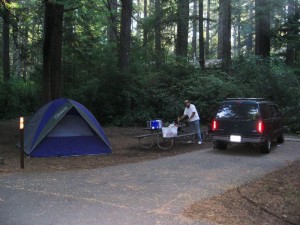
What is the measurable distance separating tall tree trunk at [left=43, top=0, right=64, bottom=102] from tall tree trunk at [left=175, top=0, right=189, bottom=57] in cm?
939

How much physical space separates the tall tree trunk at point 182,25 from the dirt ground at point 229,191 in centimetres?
1287

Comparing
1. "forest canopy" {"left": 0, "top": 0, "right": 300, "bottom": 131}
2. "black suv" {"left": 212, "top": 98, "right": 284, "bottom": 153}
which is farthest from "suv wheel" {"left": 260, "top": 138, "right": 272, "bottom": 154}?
"forest canopy" {"left": 0, "top": 0, "right": 300, "bottom": 131}

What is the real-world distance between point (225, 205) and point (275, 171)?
11.7 feet

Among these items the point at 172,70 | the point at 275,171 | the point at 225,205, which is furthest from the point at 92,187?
the point at 172,70

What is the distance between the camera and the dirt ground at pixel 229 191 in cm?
621

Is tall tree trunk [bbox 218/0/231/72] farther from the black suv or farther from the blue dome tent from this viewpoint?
the blue dome tent

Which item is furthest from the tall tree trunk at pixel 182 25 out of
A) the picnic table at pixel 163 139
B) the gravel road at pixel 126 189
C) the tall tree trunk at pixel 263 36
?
the gravel road at pixel 126 189

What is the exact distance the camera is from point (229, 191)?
25.4 ft

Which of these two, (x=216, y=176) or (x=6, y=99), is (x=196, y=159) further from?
(x=6, y=99)

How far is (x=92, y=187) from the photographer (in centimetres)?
804

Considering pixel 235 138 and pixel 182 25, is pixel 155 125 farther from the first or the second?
pixel 182 25

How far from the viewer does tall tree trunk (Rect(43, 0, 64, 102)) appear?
663 inches

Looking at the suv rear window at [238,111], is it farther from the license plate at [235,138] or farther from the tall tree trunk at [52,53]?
the tall tree trunk at [52,53]

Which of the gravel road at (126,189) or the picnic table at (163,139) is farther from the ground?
the picnic table at (163,139)
